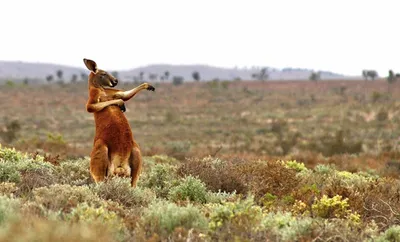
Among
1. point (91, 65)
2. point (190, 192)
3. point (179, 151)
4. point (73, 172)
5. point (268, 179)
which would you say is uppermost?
point (91, 65)

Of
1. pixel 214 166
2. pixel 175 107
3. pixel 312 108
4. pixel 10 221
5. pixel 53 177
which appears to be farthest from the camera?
pixel 175 107

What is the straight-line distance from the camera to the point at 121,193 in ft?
26.3

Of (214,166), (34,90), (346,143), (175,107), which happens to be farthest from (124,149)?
(34,90)

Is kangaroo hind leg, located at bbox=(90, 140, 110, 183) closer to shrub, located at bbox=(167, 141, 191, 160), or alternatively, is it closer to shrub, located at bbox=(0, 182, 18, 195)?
shrub, located at bbox=(0, 182, 18, 195)

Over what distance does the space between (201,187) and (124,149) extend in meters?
1.37

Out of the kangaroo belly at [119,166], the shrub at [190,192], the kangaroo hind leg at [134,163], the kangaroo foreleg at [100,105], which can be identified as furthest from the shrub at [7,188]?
the shrub at [190,192]

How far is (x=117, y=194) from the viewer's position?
313 inches

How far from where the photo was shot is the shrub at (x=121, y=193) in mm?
7914

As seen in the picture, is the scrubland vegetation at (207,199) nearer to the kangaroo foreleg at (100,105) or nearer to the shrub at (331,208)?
the shrub at (331,208)

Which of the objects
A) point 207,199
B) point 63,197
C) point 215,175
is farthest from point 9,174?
point 215,175

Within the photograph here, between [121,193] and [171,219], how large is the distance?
2097mm

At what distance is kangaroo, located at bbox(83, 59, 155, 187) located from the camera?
28.3ft

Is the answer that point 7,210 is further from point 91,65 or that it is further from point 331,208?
point 331,208

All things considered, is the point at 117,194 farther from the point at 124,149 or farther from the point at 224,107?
the point at 224,107
